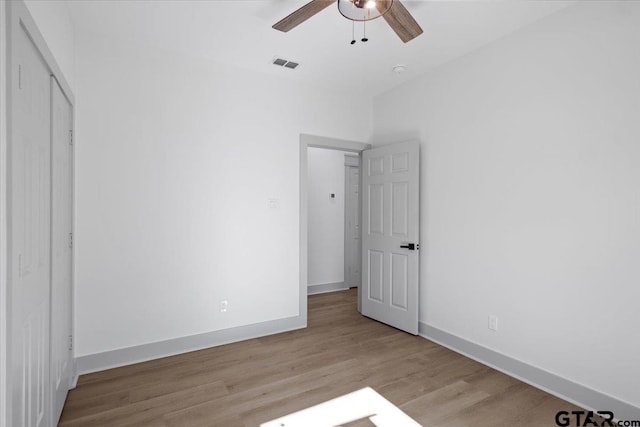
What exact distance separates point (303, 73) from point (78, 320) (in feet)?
10.3

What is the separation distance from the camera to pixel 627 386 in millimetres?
2061

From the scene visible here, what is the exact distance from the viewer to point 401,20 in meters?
1.95

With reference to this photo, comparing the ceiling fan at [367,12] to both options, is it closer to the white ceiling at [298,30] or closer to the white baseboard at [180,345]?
the white ceiling at [298,30]

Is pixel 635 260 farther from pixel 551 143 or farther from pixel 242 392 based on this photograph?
pixel 242 392

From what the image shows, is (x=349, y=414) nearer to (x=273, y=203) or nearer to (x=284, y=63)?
(x=273, y=203)

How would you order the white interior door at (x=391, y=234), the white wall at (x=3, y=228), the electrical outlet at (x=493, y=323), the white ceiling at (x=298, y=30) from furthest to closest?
1. the white interior door at (x=391, y=234)
2. the electrical outlet at (x=493, y=323)
3. the white ceiling at (x=298, y=30)
4. the white wall at (x=3, y=228)

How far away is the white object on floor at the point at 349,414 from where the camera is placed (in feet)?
6.70

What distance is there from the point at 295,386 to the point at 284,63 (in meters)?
2.98

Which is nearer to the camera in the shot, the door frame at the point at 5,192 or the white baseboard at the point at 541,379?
the door frame at the point at 5,192

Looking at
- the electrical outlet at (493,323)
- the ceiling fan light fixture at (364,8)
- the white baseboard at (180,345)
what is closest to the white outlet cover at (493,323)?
the electrical outlet at (493,323)

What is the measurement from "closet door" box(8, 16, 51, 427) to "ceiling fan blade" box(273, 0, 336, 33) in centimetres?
131

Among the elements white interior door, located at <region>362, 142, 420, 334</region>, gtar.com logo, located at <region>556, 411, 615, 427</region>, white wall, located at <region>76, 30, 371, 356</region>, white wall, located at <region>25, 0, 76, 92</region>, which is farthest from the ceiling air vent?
gtar.com logo, located at <region>556, 411, 615, 427</region>

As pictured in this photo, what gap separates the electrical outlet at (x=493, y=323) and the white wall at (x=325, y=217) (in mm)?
2942

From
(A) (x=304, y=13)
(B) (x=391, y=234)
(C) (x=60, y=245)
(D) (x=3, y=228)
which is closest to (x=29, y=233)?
(D) (x=3, y=228)
